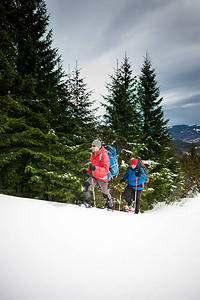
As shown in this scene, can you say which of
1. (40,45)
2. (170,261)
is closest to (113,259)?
(170,261)

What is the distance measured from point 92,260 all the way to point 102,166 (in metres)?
2.79

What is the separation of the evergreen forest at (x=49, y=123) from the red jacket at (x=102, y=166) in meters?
4.83

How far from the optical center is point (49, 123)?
32.9 ft

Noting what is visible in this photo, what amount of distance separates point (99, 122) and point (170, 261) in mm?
10356

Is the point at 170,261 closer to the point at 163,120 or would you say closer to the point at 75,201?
the point at 75,201

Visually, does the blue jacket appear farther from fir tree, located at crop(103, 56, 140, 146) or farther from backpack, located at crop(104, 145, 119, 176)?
fir tree, located at crop(103, 56, 140, 146)

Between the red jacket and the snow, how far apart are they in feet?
5.43

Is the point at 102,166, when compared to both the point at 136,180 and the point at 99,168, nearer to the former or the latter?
the point at 99,168

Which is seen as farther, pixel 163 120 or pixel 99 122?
pixel 163 120

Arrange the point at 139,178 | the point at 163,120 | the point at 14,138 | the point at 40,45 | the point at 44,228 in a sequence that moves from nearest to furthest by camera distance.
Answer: the point at 44,228 < the point at 139,178 < the point at 14,138 < the point at 40,45 < the point at 163,120

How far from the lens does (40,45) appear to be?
10.7m

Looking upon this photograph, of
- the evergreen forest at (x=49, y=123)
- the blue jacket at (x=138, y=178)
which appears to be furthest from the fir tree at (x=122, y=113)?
the blue jacket at (x=138, y=178)

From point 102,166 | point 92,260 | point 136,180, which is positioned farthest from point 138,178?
point 92,260

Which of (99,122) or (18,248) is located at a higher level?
(99,122)
